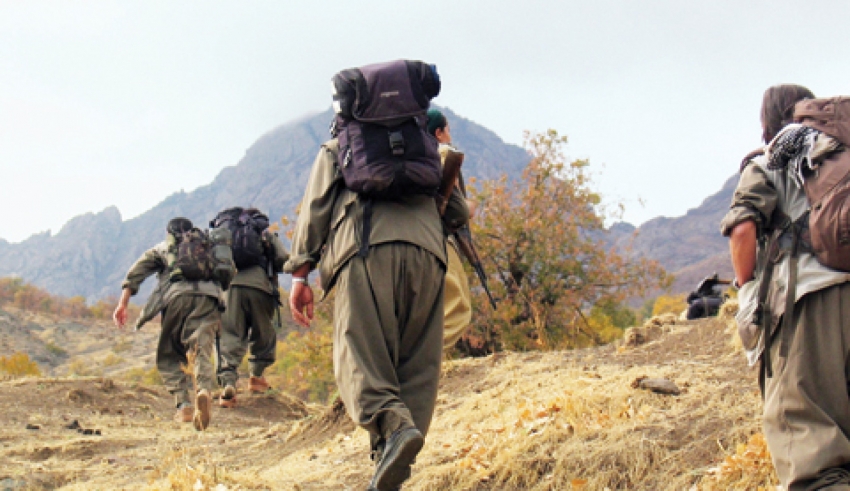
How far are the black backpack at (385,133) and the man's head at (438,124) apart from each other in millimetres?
677

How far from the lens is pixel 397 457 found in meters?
3.48

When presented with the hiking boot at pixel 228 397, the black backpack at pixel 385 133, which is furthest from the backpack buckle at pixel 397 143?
the hiking boot at pixel 228 397

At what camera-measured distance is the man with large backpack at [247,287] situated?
9.59m

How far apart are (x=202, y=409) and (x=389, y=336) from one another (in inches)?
188

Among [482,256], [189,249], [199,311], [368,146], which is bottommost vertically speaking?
[482,256]

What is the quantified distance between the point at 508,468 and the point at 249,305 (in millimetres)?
6108

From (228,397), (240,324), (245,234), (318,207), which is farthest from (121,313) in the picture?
(318,207)

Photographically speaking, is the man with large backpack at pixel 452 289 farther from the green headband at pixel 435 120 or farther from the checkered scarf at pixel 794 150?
the checkered scarf at pixel 794 150

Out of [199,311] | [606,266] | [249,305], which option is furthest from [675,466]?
[606,266]

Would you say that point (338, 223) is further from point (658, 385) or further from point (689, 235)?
point (689, 235)

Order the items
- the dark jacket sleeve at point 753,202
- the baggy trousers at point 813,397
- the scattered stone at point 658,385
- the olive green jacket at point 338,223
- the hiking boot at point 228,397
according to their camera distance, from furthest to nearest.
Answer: the hiking boot at point 228,397, the scattered stone at point 658,385, the olive green jacket at point 338,223, the dark jacket sleeve at point 753,202, the baggy trousers at point 813,397

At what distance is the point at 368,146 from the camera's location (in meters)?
3.89

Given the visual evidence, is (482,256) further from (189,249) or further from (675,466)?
(675,466)

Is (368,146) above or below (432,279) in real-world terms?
above
